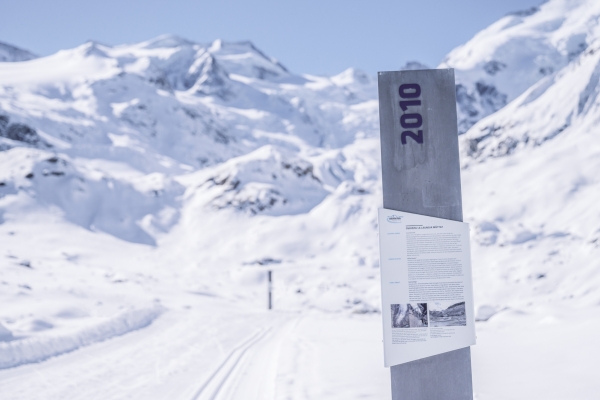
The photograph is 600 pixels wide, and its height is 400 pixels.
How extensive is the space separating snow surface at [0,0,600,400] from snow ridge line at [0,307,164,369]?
5cm

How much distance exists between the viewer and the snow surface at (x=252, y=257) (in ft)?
24.4

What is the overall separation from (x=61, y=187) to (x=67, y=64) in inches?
3182

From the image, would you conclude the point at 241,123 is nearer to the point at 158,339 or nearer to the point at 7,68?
the point at 7,68

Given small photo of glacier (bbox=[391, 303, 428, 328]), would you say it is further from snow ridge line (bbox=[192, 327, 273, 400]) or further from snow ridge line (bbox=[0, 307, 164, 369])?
snow ridge line (bbox=[0, 307, 164, 369])

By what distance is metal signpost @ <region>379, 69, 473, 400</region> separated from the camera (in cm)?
439

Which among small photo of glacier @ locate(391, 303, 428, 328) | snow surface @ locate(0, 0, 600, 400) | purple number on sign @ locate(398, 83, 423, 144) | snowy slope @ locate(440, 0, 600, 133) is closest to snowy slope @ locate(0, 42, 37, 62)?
snow surface @ locate(0, 0, 600, 400)

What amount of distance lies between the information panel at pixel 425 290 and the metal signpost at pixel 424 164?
13 centimetres

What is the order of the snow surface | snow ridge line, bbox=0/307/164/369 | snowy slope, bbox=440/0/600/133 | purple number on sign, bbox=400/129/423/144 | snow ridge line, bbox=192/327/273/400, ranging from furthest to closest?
snowy slope, bbox=440/0/600/133 → snow ridge line, bbox=0/307/164/369 → the snow surface → snow ridge line, bbox=192/327/273/400 → purple number on sign, bbox=400/129/423/144

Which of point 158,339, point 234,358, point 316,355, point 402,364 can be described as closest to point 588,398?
point 402,364

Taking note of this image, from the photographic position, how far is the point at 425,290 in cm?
435

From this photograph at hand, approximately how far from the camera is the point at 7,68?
315 ft

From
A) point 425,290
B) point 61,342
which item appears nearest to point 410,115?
point 425,290

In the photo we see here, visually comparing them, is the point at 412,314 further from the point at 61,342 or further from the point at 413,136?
the point at 61,342

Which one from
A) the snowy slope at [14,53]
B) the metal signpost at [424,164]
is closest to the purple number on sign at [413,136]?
the metal signpost at [424,164]
